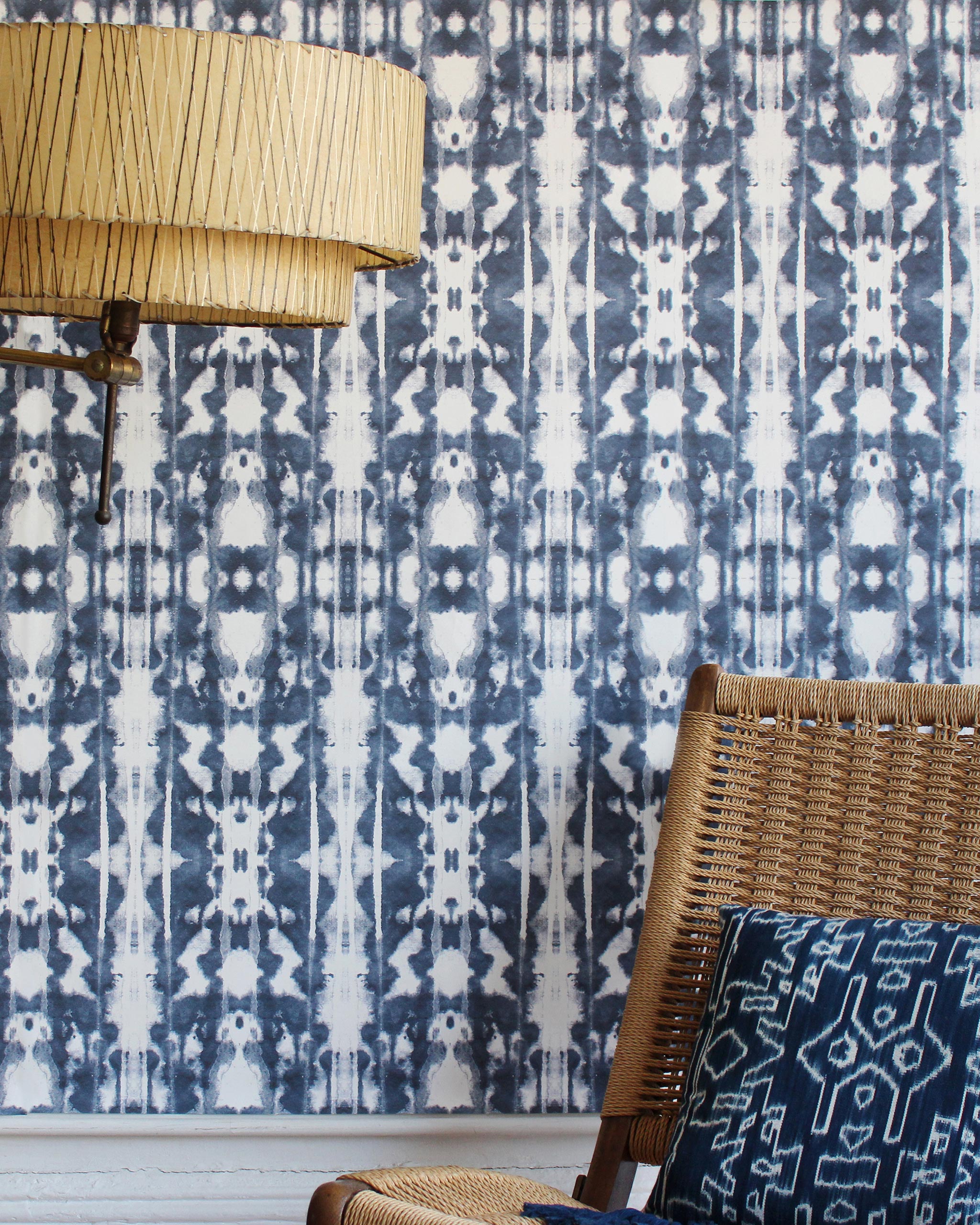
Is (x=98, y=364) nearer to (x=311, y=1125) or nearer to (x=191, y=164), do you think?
(x=191, y=164)

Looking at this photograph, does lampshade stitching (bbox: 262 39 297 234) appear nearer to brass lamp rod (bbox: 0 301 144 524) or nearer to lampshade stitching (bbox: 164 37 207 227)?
lampshade stitching (bbox: 164 37 207 227)

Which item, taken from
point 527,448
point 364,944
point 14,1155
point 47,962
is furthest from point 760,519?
point 14,1155

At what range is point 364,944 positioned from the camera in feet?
5.25

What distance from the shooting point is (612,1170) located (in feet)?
4.16

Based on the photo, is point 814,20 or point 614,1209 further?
point 814,20

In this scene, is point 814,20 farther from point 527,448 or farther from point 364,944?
point 364,944

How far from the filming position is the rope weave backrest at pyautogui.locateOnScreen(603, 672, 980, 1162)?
1.26m

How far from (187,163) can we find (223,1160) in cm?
129

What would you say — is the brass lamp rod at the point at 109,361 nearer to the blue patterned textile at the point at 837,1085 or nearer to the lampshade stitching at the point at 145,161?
the lampshade stitching at the point at 145,161

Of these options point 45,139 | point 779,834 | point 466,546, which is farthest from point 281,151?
point 779,834

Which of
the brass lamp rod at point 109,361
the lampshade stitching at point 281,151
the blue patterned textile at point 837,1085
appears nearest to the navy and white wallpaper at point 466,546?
the brass lamp rod at point 109,361

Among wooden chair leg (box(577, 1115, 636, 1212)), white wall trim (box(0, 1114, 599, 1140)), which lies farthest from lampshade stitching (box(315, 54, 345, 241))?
white wall trim (box(0, 1114, 599, 1140))

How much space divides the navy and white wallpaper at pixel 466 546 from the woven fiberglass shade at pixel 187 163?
23.3 inches

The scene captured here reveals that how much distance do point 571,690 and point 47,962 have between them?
2.55 ft
